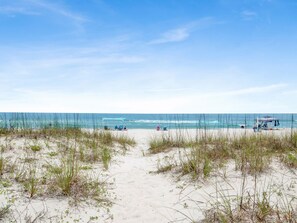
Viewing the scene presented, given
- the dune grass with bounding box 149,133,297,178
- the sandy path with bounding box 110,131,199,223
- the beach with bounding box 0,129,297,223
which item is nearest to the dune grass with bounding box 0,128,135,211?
the beach with bounding box 0,129,297,223

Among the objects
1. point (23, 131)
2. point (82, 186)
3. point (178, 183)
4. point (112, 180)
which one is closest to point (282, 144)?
point (178, 183)

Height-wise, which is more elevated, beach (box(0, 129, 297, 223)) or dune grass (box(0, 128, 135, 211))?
dune grass (box(0, 128, 135, 211))

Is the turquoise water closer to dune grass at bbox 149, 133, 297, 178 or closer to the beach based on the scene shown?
dune grass at bbox 149, 133, 297, 178

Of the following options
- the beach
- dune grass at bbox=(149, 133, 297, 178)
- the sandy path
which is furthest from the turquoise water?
the sandy path

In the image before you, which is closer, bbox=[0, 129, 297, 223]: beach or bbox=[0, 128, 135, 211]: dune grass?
bbox=[0, 129, 297, 223]: beach

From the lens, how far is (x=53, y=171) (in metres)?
6.12

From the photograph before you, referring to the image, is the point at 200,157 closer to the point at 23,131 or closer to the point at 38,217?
the point at 38,217

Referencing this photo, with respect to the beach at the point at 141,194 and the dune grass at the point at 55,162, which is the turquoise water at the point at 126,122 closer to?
the dune grass at the point at 55,162

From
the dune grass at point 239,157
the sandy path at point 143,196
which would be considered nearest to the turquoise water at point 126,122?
the dune grass at point 239,157

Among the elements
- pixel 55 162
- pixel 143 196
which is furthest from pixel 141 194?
pixel 55 162

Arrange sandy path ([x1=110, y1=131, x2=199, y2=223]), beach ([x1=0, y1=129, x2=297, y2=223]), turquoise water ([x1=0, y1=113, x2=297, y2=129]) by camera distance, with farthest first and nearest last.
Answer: turquoise water ([x1=0, y1=113, x2=297, y2=129]), sandy path ([x1=110, y1=131, x2=199, y2=223]), beach ([x1=0, y1=129, x2=297, y2=223])

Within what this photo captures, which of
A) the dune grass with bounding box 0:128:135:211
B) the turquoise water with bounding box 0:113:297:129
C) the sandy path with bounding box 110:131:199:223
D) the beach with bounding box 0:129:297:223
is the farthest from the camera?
the turquoise water with bounding box 0:113:297:129

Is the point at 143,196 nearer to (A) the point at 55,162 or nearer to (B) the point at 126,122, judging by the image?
(A) the point at 55,162

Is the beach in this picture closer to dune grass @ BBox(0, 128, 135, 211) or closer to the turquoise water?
dune grass @ BBox(0, 128, 135, 211)
